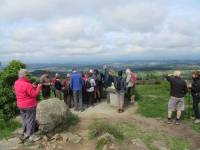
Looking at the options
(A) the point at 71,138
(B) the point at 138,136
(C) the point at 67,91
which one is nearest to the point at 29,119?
(A) the point at 71,138

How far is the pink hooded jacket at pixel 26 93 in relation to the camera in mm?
11523

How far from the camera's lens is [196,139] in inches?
496

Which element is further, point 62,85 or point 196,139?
point 62,85

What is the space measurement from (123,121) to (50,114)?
11.0 ft

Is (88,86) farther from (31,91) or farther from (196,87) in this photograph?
(31,91)

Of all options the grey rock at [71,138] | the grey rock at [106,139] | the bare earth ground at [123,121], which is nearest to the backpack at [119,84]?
the bare earth ground at [123,121]

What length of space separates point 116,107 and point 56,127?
4800mm

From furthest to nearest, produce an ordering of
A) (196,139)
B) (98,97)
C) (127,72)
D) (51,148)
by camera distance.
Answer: (98,97) < (127,72) < (196,139) < (51,148)

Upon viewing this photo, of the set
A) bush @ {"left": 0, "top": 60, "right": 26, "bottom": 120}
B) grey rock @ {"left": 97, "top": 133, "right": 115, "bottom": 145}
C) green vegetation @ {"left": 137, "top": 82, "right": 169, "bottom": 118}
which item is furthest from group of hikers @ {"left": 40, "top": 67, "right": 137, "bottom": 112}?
grey rock @ {"left": 97, "top": 133, "right": 115, "bottom": 145}

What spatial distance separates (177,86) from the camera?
13.8 metres

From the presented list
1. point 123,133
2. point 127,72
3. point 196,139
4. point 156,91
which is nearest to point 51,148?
point 123,133

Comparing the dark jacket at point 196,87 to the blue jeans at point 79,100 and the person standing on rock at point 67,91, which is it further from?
the person standing on rock at point 67,91

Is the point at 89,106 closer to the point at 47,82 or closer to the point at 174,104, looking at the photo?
the point at 47,82

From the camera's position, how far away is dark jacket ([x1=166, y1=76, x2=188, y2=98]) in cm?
1378
